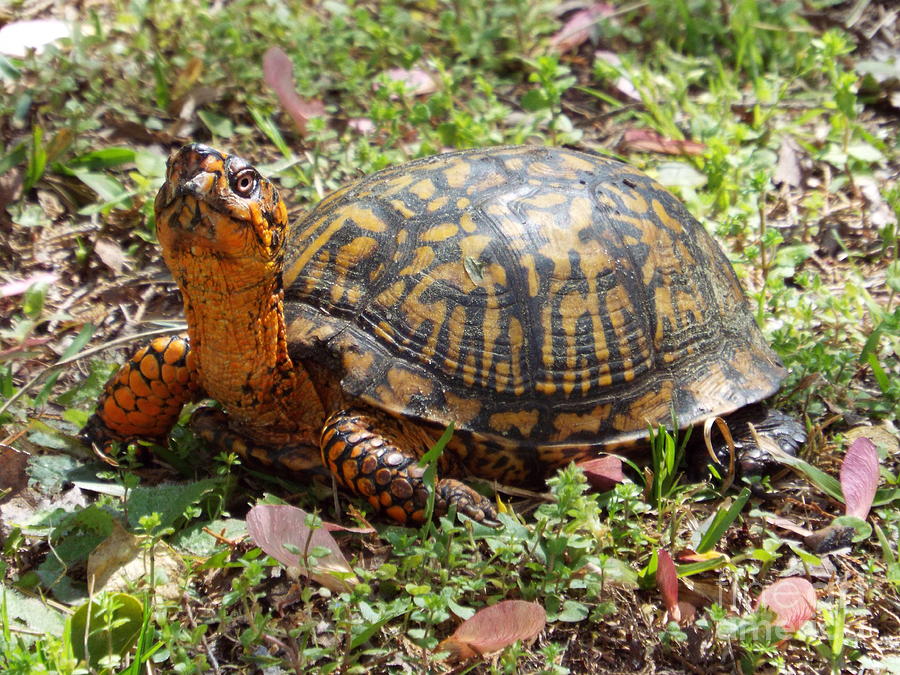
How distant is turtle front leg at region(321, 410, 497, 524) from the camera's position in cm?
229

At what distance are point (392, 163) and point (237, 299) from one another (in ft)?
5.26

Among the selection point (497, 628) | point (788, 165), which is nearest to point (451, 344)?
point (497, 628)

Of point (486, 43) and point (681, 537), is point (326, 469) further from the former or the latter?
point (486, 43)

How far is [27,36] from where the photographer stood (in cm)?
366

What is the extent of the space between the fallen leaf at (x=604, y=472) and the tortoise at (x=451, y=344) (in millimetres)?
89

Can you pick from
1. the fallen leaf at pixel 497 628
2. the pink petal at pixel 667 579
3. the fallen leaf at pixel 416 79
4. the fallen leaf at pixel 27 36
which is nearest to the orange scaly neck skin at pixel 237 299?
the fallen leaf at pixel 497 628

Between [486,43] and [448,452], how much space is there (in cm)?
298

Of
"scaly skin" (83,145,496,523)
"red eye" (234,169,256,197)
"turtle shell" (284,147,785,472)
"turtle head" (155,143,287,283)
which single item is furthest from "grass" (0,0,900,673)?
"red eye" (234,169,256,197)

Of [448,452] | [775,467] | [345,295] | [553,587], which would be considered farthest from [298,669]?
[775,467]

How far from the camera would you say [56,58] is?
12.8ft

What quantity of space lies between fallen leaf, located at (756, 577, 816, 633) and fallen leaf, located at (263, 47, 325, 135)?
269 cm

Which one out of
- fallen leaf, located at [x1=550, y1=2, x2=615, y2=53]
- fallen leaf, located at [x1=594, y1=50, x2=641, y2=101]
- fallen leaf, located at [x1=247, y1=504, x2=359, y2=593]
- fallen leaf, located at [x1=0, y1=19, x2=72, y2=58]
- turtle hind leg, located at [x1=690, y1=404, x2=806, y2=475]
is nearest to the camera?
fallen leaf, located at [x1=247, y1=504, x2=359, y2=593]

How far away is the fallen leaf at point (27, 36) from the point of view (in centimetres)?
363

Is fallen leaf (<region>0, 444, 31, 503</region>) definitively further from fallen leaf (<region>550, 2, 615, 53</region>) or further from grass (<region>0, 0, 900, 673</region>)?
fallen leaf (<region>550, 2, 615, 53</region>)
